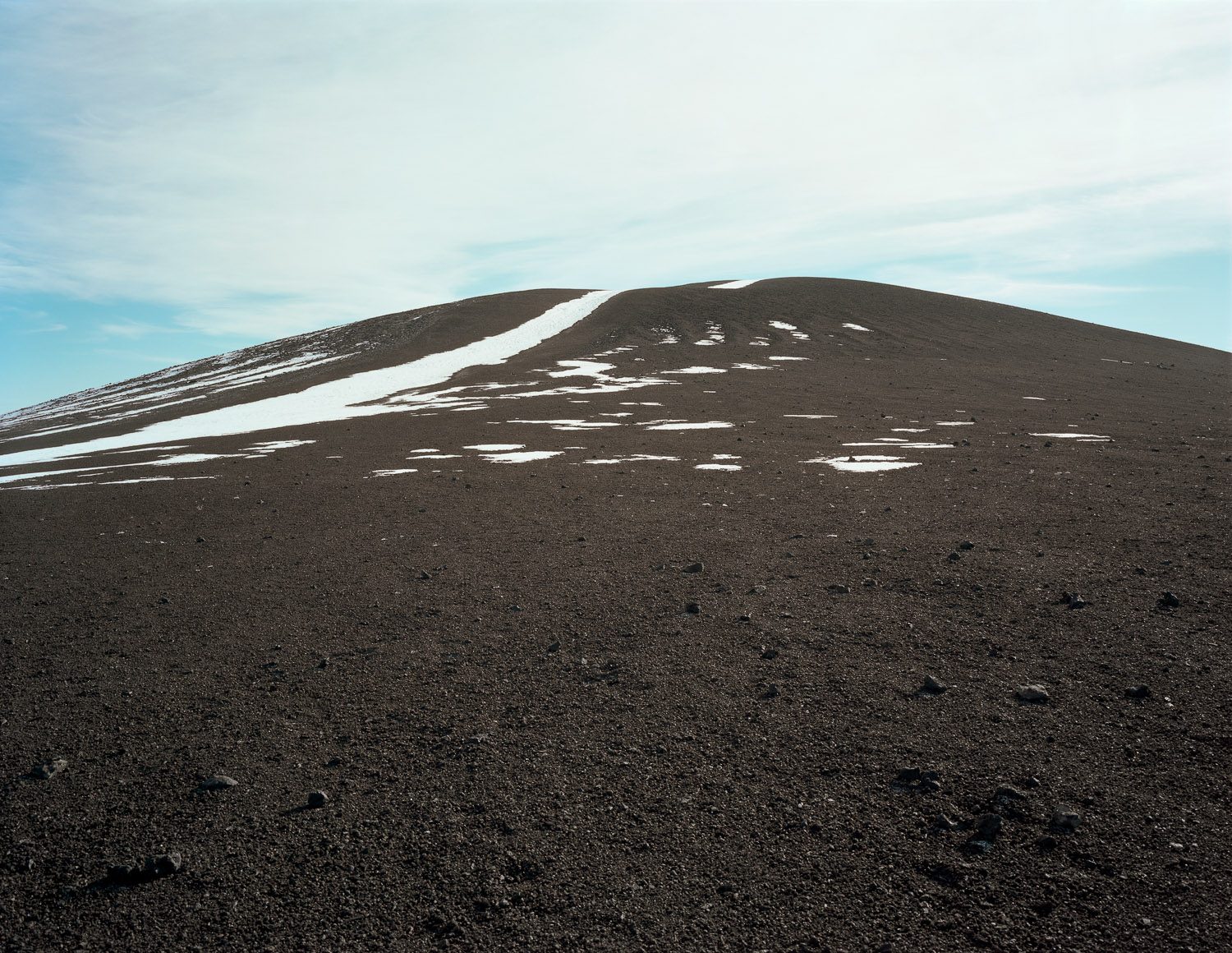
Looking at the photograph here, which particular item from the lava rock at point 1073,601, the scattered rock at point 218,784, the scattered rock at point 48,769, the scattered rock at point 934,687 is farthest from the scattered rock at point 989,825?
the scattered rock at point 48,769

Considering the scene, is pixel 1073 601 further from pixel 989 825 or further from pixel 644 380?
pixel 644 380

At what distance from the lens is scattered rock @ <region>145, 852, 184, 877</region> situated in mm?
4617

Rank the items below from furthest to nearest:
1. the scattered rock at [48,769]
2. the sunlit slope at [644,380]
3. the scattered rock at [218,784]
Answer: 1. the sunlit slope at [644,380]
2. the scattered rock at [48,769]
3. the scattered rock at [218,784]

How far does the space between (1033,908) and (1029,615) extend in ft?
16.0

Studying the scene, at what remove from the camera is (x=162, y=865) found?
4637mm

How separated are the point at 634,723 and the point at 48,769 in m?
4.93

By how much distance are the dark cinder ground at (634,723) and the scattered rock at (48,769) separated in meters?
0.10

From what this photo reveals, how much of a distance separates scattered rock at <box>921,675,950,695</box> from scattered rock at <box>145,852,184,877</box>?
6.21m

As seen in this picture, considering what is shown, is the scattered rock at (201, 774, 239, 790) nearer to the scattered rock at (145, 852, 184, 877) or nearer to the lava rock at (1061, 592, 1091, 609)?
the scattered rock at (145, 852, 184, 877)

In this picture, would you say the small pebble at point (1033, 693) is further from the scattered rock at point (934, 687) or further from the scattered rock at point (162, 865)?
the scattered rock at point (162, 865)

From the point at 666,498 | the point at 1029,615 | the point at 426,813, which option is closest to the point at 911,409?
the point at 666,498

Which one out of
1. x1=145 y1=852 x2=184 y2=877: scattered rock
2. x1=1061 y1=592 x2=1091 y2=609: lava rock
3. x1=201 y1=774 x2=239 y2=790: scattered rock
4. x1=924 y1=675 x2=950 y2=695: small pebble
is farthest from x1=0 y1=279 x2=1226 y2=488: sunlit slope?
x1=145 y1=852 x2=184 y2=877: scattered rock

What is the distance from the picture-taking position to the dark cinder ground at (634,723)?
4.24m

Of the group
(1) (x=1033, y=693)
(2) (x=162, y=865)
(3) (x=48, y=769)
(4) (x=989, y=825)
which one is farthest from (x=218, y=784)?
(1) (x=1033, y=693)
